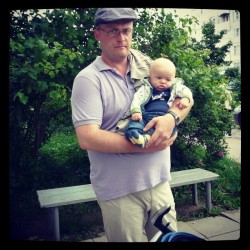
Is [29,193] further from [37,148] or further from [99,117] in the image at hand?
[99,117]

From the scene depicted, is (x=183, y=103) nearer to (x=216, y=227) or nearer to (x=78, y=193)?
(x=216, y=227)

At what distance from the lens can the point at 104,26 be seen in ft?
4.09

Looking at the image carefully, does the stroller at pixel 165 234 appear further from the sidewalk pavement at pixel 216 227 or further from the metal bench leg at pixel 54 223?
the metal bench leg at pixel 54 223

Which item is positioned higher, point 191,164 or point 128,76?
point 128,76

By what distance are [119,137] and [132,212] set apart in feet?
1.25

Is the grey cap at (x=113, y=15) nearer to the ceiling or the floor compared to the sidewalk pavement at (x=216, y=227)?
nearer to the ceiling

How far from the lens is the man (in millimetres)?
1183

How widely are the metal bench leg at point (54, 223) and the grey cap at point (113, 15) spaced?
41.1 inches

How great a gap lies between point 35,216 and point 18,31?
1037 mm

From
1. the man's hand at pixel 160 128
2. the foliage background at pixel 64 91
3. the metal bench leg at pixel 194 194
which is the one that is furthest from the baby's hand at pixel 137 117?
the metal bench leg at pixel 194 194

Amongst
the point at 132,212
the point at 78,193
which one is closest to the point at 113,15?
the point at 132,212

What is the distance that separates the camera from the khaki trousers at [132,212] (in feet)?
4.26

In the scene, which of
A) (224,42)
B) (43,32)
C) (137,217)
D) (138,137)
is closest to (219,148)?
(224,42)

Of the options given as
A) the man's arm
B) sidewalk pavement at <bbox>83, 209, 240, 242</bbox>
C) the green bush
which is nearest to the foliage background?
the green bush
